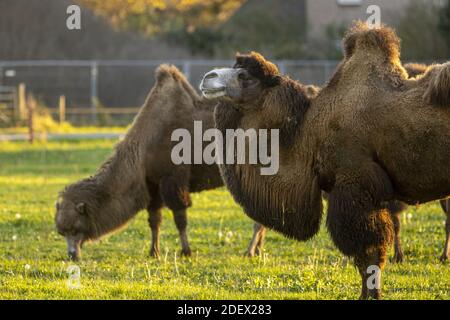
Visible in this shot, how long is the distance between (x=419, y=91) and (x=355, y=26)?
127 centimetres

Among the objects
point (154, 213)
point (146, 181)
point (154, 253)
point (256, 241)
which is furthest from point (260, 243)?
point (146, 181)

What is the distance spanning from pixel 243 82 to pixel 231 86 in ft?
0.50

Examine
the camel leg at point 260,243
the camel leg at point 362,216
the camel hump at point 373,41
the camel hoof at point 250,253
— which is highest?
the camel hump at point 373,41

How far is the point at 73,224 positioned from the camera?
41.6 ft

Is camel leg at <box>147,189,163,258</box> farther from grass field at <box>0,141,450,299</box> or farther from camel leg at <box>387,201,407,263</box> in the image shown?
camel leg at <box>387,201,407,263</box>

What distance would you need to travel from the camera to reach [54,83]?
4372 centimetres

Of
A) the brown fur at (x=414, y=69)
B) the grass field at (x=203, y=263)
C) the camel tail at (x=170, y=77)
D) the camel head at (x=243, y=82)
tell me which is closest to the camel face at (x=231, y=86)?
the camel head at (x=243, y=82)

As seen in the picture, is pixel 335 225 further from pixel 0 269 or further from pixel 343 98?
pixel 0 269

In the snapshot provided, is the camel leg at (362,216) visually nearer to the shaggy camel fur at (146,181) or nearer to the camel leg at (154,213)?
the shaggy camel fur at (146,181)

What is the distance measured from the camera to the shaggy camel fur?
41.8 ft

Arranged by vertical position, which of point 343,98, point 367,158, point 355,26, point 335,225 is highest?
point 355,26

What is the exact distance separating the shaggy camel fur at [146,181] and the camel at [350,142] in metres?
3.71

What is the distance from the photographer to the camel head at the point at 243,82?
364 inches
